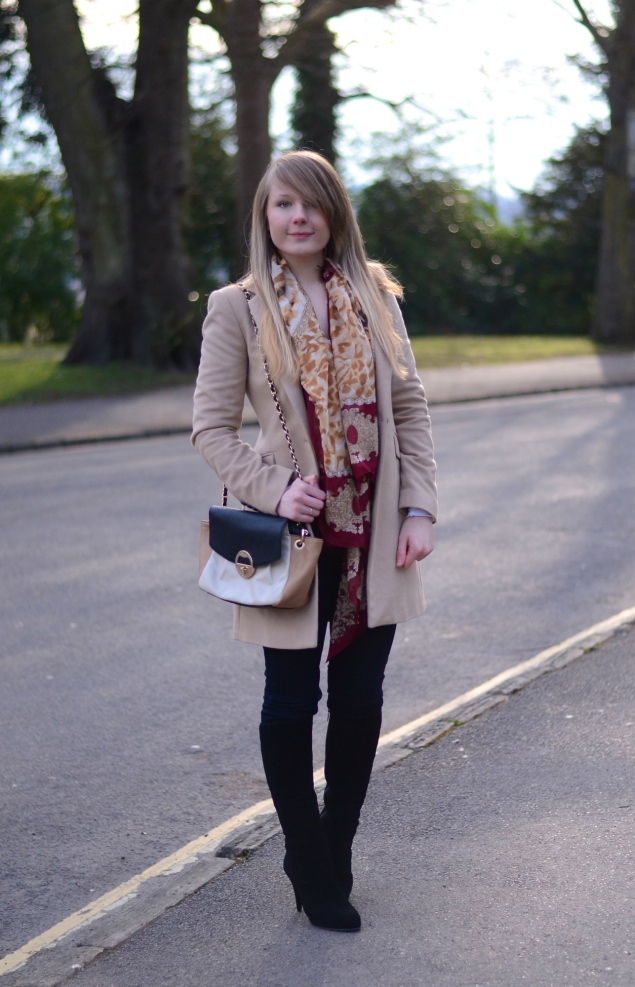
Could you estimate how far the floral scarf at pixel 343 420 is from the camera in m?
3.10

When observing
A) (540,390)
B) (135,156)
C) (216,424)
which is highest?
(135,156)

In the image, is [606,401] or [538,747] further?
[606,401]

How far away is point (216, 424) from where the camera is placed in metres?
3.19

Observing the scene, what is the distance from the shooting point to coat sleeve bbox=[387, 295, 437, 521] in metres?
3.23

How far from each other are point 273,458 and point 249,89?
20.6m

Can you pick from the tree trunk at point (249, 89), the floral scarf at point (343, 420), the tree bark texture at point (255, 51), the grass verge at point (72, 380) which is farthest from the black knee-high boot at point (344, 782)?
the tree bark texture at point (255, 51)

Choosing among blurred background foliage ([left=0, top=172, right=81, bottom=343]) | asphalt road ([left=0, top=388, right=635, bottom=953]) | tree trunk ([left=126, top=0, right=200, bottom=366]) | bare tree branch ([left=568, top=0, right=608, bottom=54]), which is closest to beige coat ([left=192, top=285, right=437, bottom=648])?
asphalt road ([left=0, top=388, right=635, bottom=953])

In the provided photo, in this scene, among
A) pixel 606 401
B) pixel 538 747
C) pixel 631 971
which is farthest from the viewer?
pixel 606 401

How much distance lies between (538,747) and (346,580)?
1606mm

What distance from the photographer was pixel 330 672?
10.7 feet

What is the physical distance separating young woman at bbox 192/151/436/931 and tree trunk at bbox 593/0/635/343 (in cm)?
2692

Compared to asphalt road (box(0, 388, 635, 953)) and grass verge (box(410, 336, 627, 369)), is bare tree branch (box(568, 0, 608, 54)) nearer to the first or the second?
grass verge (box(410, 336, 627, 369))

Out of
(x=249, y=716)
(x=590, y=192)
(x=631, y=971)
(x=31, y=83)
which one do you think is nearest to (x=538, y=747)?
(x=249, y=716)

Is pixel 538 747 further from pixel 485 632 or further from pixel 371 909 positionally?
pixel 485 632
